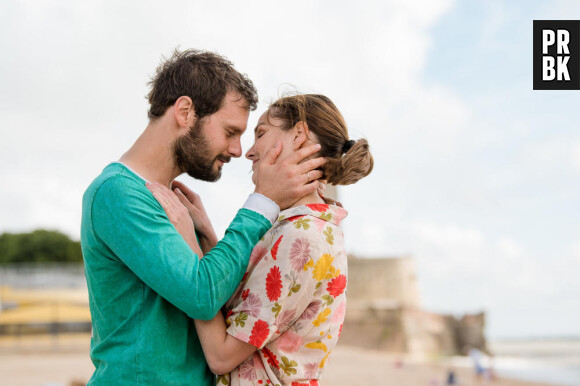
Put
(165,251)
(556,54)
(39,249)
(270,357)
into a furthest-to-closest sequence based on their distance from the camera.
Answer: (39,249)
(556,54)
(270,357)
(165,251)

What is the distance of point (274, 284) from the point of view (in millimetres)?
2279

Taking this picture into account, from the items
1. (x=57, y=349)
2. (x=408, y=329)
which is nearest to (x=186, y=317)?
(x=57, y=349)

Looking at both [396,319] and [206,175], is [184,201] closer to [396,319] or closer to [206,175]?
[206,175]

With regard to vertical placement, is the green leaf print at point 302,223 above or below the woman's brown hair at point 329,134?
below

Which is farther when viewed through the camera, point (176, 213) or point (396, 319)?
point (396, 319)

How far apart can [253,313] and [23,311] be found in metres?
21.5

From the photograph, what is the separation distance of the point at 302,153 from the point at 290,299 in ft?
1.75

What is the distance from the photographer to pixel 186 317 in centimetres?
234

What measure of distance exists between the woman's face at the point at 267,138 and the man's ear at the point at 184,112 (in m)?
0.26

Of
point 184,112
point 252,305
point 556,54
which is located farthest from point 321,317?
point 556,54

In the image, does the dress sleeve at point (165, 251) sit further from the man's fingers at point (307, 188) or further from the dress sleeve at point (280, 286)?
the man's fingers at point (307, 188)

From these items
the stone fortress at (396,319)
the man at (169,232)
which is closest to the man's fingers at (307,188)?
the man at (169,232)

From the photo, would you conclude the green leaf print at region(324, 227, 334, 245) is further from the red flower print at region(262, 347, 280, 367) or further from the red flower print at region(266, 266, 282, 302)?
the red flower print at region(262, 347, 280, 367)

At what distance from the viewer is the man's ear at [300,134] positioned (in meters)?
2.51
